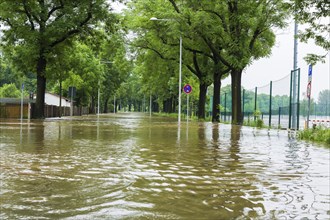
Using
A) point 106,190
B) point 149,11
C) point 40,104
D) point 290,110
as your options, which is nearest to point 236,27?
point 290,110

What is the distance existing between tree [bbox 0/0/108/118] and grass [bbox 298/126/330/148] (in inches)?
901

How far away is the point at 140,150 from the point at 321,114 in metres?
23.0

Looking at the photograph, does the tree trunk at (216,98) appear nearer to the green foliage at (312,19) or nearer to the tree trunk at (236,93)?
the tree trunk at (236,93)

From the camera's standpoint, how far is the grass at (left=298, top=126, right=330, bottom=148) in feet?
52.1

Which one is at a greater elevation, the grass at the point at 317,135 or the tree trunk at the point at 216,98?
the tree trunk at the point at 216,98

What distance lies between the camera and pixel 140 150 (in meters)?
11.7

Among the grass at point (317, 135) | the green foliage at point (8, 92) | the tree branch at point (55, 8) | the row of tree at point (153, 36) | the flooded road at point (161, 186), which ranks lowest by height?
the flooded road at point (161, 186)

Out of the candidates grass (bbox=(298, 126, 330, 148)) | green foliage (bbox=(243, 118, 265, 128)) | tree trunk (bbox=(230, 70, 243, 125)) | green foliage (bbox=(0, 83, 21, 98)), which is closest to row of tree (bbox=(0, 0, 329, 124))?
tree trunk (bbox=(230, 70, 243, 125))

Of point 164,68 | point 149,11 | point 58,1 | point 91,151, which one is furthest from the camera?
point 164,68

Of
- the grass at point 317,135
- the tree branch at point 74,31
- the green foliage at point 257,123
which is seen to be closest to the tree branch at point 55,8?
the tree branch at point 74,31

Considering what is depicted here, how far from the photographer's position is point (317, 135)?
1697cm

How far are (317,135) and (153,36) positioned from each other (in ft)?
90.3

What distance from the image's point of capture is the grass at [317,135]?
1589cm

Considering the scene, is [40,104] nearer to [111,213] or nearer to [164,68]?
[164,68]
